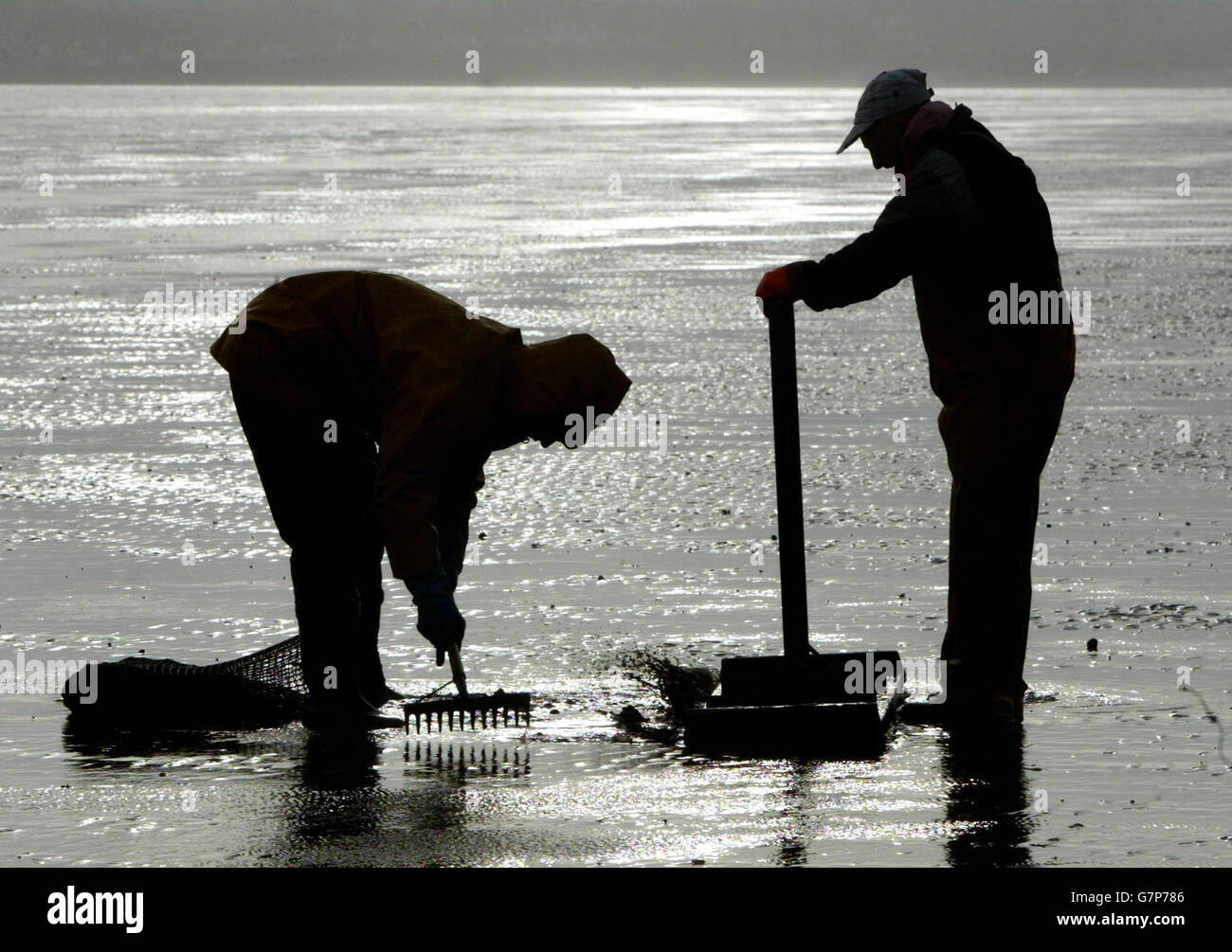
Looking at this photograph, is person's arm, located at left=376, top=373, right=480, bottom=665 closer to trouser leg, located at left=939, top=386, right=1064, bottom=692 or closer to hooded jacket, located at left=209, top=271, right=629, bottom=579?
hooded jacket, located at left=209, top=271, right=629, bottom=579

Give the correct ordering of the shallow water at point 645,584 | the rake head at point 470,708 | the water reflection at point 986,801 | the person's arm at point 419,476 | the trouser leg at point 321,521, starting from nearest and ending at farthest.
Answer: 1. the water reflection at point 986,801
2. the shallow water at point 645,584
3. the person's arm at point 419,476
4. the rake head at point 470,708
5. the trouser leg at point 321,521

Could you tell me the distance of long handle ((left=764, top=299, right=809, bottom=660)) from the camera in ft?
17.5

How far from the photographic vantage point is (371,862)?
4.23 m

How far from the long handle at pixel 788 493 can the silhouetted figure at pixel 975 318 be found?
0.43 feet

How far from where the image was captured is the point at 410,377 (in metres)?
4.88

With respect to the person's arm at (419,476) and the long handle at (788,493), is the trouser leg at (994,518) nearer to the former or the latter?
the long handle at (788,493)

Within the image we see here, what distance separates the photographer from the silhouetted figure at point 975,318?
5250mm

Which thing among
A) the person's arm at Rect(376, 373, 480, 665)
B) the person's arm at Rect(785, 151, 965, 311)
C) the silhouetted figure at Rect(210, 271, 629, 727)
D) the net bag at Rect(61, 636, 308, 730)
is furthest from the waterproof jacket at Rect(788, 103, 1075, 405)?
the net bag at Rect(61, 636, 308, 730)

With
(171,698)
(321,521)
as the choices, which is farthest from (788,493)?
(171,698)

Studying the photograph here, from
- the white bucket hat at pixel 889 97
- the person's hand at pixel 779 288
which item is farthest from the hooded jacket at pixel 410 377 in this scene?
the white bucket hat at pixel 889 97

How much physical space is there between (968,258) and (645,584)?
2058 mm

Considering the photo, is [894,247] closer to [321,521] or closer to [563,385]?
[563,385]
